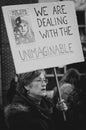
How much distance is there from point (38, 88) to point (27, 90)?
140 mm

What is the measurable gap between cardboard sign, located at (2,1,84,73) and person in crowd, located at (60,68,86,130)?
999 mm

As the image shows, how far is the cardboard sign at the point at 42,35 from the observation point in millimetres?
5586

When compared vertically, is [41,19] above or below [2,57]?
above

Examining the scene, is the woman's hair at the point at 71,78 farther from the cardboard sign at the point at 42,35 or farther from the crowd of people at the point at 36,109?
the cardboard sign at the point at 42,35

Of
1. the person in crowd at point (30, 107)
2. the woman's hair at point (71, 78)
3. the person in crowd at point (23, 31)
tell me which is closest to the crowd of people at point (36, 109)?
the person in crowd at point (30, 107)

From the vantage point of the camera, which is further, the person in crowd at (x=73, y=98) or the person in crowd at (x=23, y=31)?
the person in crowd at (x=73, y=98)

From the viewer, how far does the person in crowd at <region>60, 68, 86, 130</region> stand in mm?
6719

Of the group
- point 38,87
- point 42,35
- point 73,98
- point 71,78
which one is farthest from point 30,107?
point 71,78

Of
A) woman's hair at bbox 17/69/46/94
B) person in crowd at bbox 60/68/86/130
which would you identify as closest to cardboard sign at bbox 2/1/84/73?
woman's hair at bbox 17/69/46/94

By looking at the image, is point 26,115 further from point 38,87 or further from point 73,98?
point 73,98

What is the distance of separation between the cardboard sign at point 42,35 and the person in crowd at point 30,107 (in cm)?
34

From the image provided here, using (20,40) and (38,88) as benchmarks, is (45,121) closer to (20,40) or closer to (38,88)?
(38,88)

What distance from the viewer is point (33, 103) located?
5.96 metres

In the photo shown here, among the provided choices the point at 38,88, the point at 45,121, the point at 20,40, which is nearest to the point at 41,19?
the point at 20,40
